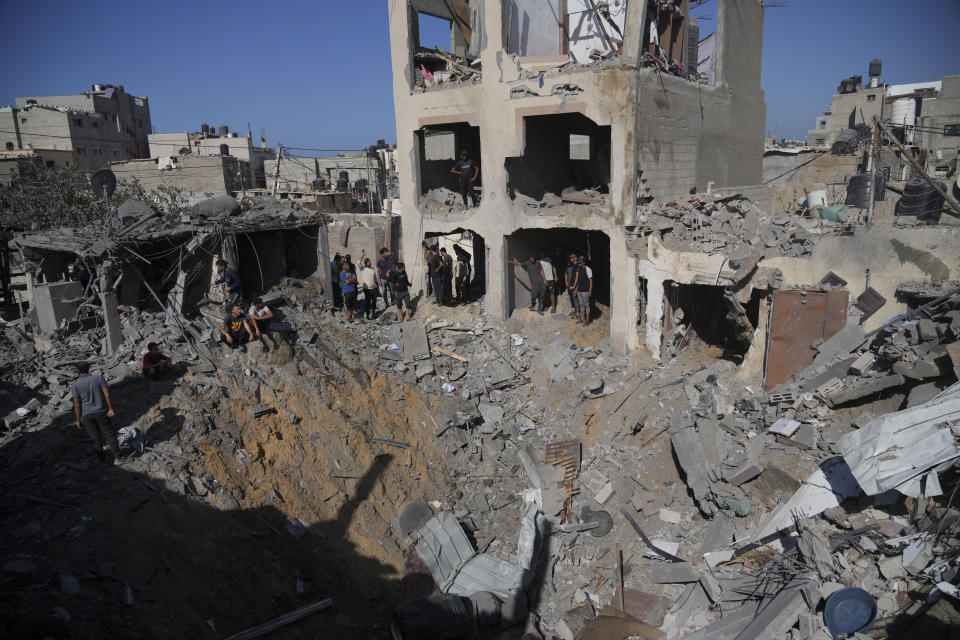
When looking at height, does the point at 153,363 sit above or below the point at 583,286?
below

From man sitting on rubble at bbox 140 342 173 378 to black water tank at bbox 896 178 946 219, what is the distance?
15763 mm

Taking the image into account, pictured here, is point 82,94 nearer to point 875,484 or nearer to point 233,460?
point 233,460

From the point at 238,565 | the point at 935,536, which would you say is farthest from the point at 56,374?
the point at 935,536

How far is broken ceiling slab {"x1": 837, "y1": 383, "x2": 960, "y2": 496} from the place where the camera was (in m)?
6.71

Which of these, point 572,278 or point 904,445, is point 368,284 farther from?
point 904,445

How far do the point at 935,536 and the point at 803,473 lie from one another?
2.03 m

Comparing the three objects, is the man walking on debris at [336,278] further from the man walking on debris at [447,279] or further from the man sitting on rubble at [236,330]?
the man sitting on rubble at [236,330]

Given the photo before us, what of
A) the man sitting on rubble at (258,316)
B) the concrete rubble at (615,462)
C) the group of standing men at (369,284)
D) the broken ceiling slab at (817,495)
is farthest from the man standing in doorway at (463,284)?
the broken ceiling slab at (817,495)

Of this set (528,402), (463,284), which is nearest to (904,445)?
(528,402)

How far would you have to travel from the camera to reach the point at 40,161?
22344mm

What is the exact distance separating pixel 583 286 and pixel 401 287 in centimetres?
456

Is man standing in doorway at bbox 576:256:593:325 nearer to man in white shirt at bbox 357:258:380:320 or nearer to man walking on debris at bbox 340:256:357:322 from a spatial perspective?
man in white shirt at bbox 357:258:380:320

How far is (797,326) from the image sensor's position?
11.2m

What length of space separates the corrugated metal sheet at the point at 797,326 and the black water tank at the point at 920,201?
3937 mm
